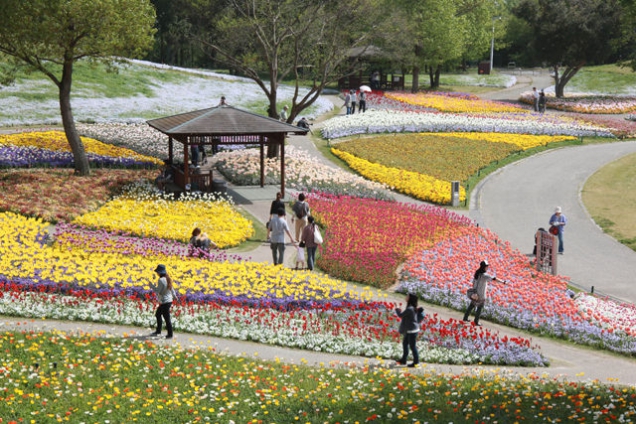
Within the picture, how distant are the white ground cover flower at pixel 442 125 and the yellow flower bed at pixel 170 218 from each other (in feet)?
58.3

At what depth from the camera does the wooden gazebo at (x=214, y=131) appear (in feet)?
90.3

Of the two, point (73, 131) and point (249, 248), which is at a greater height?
point (73, 131)

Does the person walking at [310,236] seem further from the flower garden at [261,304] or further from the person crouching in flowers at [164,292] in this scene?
the person crouching in flowers at [164,292]

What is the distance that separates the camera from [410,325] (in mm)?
14961

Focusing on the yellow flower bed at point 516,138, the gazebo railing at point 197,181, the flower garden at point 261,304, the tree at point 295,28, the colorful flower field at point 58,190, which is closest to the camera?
the flower garden at point 261,304

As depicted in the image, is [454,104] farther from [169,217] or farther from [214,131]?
[169,217]

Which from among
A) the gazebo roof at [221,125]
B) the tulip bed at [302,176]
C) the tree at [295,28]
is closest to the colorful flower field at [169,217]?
the gazebo roof at [221,125]

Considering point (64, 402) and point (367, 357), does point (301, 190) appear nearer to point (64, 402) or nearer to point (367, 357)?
point (367, 357)

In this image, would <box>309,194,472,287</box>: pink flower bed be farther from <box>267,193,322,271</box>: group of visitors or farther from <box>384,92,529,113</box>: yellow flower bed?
<box>384,92,529,113</box>: yellow flower bed

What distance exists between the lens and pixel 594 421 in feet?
39.0

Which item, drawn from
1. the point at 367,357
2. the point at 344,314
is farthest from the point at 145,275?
the point at 367,357

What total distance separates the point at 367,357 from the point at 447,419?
12.6 ft

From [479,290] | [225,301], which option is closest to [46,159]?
[225,301]

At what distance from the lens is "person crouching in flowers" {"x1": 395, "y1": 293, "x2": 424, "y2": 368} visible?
15.0 metres
